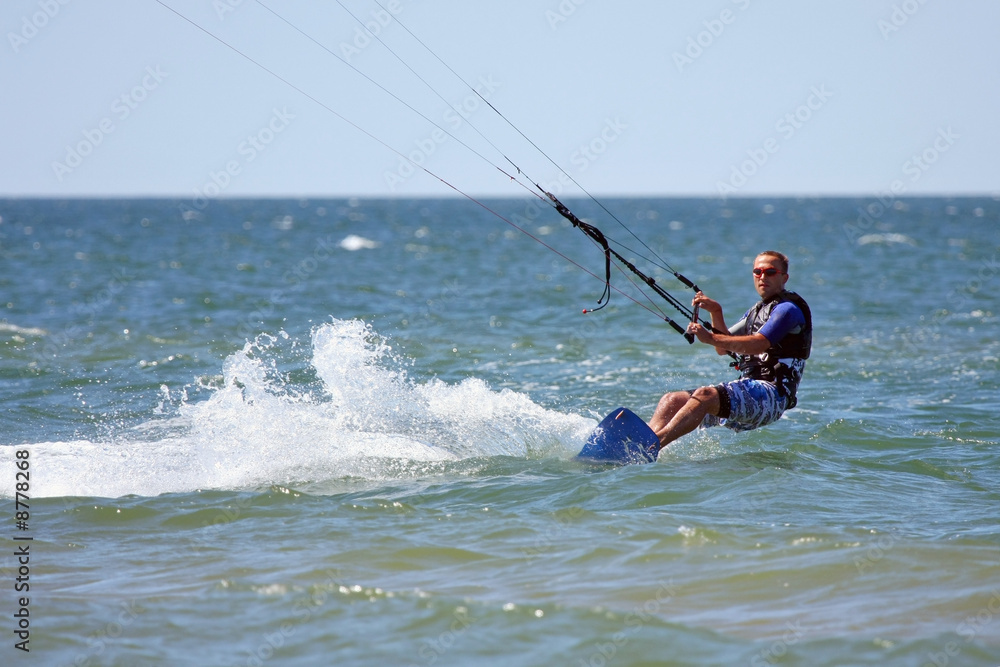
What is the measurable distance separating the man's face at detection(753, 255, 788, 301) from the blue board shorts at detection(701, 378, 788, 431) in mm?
661

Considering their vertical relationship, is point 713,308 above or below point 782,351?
above

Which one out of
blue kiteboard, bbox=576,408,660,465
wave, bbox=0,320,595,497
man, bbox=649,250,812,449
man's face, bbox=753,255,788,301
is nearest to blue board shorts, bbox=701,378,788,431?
man, bbox=649,250,812,449

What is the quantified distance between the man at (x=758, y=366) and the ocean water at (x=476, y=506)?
0.35 meters

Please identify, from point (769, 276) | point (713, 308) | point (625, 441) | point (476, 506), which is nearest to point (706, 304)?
point (713, 308)

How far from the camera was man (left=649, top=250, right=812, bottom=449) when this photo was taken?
700 cm

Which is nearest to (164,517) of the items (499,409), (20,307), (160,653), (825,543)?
(160,653)

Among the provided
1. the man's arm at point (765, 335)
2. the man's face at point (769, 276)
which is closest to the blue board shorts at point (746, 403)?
the man's arm at point (765, 335)

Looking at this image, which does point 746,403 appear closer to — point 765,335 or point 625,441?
point 765,335

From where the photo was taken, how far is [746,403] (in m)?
7.11

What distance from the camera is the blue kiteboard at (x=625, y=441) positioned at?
704 centimetres

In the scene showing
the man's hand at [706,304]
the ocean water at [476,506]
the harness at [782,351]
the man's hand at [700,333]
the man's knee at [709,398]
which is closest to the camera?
the ocean water at [476,506]

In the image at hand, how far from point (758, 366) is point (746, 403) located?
380mm

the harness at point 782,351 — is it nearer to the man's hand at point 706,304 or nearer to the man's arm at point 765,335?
the man's arm at point 765,335

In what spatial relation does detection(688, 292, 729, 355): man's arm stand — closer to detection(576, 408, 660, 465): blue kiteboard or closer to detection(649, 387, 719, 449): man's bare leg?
detection(649, 387, 719, 449): man's bare leg
